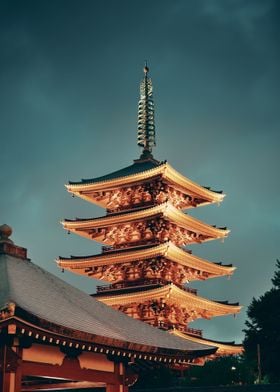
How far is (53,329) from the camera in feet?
51.3

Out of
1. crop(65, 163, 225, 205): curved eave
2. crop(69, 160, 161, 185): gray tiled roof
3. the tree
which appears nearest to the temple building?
the tree

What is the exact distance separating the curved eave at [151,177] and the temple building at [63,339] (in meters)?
27.0

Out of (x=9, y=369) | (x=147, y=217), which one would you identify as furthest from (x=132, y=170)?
(x=9, y=369)

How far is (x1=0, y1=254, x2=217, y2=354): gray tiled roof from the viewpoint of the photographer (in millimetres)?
16312

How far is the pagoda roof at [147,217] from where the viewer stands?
46.9 m

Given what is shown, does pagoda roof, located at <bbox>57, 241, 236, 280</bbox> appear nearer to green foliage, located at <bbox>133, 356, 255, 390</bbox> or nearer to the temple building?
green foliage, located at <bbox>133, 356, 255, 390</bbox>

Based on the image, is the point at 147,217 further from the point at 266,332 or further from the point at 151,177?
the point at 266,332

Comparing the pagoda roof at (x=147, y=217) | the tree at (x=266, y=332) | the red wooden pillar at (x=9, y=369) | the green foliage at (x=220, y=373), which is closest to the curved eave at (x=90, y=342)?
the red wooden pillar at (x=9, y=369)

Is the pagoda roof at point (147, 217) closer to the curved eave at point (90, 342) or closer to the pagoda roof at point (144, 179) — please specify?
the pagoda roof at point (144, 179)

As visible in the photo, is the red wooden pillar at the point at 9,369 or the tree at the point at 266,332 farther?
the tree at the point at 266,332

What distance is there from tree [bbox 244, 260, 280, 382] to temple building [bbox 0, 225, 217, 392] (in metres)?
21.1

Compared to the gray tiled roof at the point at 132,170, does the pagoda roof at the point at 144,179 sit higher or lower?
lower

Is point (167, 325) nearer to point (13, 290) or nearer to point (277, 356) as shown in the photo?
point (277, 356)

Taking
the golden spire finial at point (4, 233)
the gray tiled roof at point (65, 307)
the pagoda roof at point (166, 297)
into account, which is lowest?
the gray tiled roof at point (65, 307)
